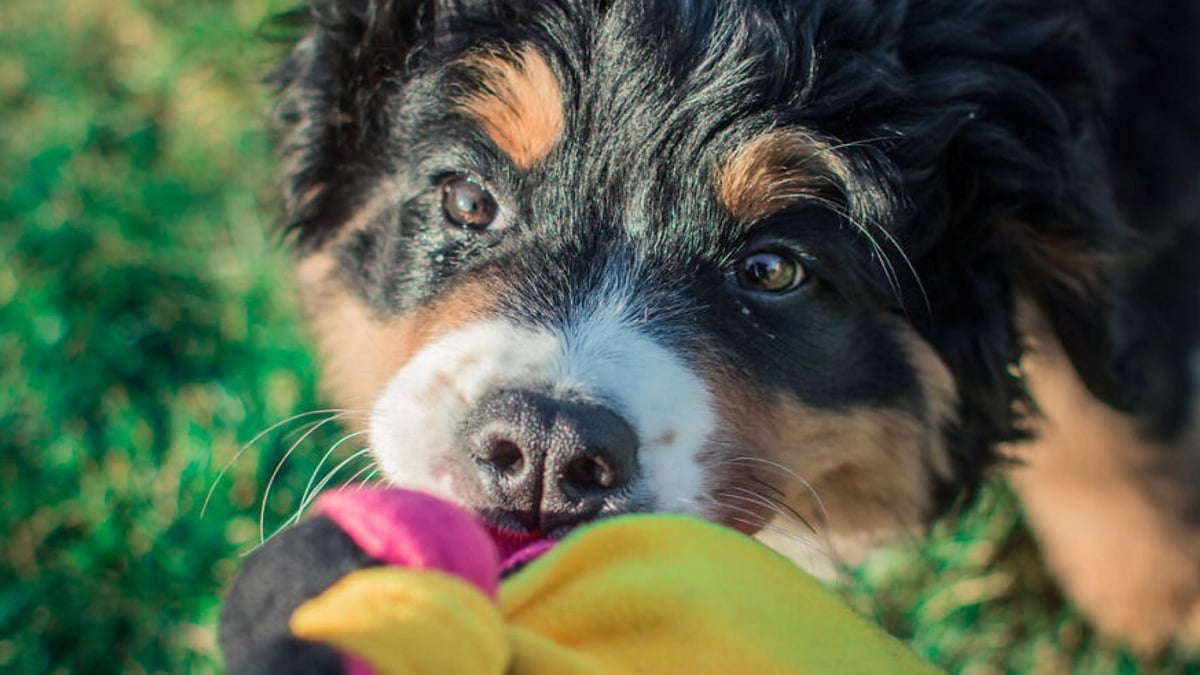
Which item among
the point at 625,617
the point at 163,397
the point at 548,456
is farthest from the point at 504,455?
the point at 163,397

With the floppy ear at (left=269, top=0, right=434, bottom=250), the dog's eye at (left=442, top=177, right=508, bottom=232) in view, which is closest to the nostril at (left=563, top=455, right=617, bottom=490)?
the dog's eye at (left=442, top=177, right=508, bottom=232)

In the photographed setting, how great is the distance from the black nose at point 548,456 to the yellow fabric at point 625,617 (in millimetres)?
344

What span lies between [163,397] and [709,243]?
7.39 feet

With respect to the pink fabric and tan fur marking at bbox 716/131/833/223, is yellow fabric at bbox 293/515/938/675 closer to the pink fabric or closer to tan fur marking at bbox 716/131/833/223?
the pink fabric

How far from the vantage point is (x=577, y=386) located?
7.11ft

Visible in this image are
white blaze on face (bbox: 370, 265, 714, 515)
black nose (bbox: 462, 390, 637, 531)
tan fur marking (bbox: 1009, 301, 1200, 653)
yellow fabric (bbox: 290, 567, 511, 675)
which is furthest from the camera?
tan fur marking (bbox: 1009, 301, 1200, 653)

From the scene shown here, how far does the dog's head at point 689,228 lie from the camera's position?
226cm

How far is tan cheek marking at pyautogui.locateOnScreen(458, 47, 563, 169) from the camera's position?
247cm

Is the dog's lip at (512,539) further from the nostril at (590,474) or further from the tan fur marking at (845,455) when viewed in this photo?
the tan fur marking at (845,455)

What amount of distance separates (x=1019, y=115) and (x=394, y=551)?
1875mm

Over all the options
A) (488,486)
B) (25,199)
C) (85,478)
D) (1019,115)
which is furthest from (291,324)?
(1019,115)

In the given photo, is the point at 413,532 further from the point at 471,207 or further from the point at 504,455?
the point at 471,207

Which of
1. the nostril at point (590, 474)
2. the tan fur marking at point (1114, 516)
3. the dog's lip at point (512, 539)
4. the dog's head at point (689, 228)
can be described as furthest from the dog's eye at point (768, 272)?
the tan fur marking at point (1114, 516)

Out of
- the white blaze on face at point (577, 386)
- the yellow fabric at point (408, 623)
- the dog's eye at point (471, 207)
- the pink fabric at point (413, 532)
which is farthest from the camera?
the dog's eye at point (471, 207)
